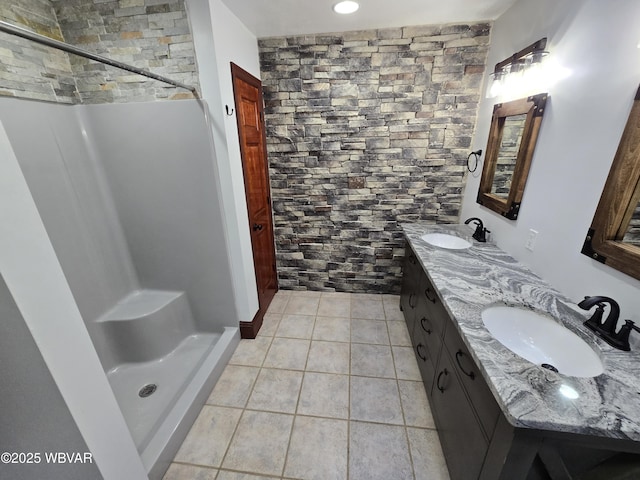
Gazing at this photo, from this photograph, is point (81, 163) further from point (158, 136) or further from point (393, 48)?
point (393, 48)

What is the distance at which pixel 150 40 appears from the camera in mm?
1596

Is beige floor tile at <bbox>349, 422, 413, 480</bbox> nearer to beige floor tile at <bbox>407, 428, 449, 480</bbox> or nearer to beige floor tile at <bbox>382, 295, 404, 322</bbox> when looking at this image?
beige floor tile at <bbox>407, 428, 449, 480</bbox>

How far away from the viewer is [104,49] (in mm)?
1643

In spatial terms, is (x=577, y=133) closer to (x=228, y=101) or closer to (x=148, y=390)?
(x=228, y=101)

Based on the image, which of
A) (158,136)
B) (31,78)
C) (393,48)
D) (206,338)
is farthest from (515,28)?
(206,338)

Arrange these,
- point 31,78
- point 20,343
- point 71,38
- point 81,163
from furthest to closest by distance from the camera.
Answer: point 81,163, point 71,38, point 31,78, point 20,343

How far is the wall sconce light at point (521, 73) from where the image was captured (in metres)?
1.44

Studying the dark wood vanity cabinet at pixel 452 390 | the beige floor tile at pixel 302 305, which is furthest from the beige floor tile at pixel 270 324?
the dark wood vanity cabinet at pixel 452 390

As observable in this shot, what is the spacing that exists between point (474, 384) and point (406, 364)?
3.44 feet

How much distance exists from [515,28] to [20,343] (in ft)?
9.52

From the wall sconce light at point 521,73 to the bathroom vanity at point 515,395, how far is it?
1.13 metres

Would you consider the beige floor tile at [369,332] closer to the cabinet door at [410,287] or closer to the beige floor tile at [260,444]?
the cabinet door at [410,287]

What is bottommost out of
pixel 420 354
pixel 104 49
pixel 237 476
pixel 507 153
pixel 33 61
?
pixel 237 476

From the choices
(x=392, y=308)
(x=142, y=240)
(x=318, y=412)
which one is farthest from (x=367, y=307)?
(x=142, y=240)
